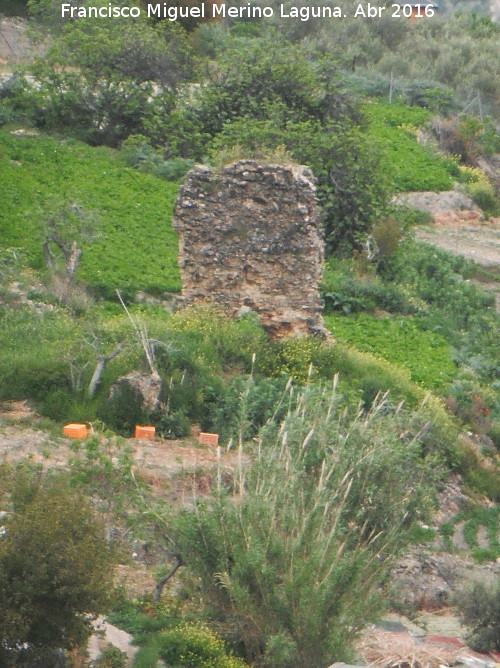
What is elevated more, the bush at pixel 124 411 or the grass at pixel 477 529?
the bush at pixel 124 411

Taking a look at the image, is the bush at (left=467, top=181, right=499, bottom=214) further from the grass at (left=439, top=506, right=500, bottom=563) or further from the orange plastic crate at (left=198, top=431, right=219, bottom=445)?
the orange plastic crate at (left=198, top=431, right=219, bottom=445)

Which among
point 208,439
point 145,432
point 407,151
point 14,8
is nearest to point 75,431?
point 145,432

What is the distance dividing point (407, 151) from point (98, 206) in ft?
45.1

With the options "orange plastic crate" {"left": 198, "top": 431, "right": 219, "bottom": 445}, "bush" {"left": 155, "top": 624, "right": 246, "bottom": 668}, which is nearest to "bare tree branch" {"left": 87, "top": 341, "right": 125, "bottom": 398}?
"orange plastic crate" {"left": 198, "top": 431, "right": 219, "bottom": 445}

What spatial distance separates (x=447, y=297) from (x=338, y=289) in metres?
2.68

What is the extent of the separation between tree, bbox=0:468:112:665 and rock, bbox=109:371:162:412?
680 cm

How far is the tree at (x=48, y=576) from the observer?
8.06 m

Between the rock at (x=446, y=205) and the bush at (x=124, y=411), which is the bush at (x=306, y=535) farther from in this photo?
the rock at (x=446, y=205)

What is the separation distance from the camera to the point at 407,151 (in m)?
35.8

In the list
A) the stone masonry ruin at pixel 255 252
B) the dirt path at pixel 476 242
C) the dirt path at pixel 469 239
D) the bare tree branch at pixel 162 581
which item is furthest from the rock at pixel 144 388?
the dirt path at pixel 469 239

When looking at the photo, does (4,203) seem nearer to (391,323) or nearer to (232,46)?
(391,323)

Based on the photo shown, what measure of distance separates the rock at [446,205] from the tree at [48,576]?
24853 mm

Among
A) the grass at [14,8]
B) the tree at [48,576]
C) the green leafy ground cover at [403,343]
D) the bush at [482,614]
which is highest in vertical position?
the grass at [14,8]

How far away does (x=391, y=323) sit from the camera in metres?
22.7
